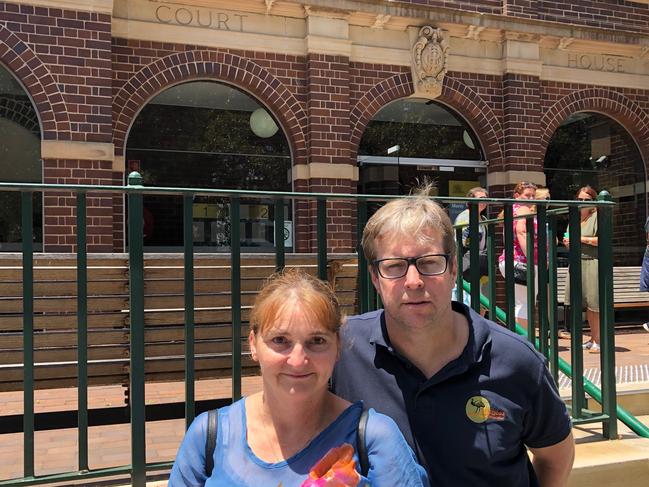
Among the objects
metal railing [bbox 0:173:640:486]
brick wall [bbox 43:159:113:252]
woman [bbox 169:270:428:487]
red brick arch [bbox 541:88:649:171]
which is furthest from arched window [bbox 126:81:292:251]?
woman [bbox 169:270:428:487]

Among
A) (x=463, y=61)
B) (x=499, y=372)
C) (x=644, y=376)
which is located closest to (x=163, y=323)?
(x=499, y=372)

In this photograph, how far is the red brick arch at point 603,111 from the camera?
9.45m

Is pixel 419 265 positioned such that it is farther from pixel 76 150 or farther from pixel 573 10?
pixel 573 10

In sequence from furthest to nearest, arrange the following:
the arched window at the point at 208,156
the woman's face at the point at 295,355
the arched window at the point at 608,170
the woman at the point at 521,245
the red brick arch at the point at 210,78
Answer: the arched window at the point at 608,170
the arched window at the point at 208,156
the red brick arch at the point at 210,78
the woman at the point at 521,245
the woman's face at the point at 295,355

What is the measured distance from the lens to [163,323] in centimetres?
328

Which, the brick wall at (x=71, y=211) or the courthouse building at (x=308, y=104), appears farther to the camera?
the courthouse building at (x=308, y=104)

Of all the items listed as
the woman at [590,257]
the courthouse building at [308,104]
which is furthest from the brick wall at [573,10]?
the woman at [590,257]

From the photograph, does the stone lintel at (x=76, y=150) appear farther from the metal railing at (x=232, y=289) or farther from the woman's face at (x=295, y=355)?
the woman's face at (x=295, y=355)

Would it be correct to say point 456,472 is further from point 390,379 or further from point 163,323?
point 163,323

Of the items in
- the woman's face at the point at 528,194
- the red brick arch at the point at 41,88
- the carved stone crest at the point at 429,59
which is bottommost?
the woman's face at the point at 528,194

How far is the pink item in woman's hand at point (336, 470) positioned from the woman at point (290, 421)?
0.03 ft

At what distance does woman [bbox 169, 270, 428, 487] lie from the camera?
1558mm

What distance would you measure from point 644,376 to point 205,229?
5241 millimetres

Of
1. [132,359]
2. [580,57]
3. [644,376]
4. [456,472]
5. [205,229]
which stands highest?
[580,57]
